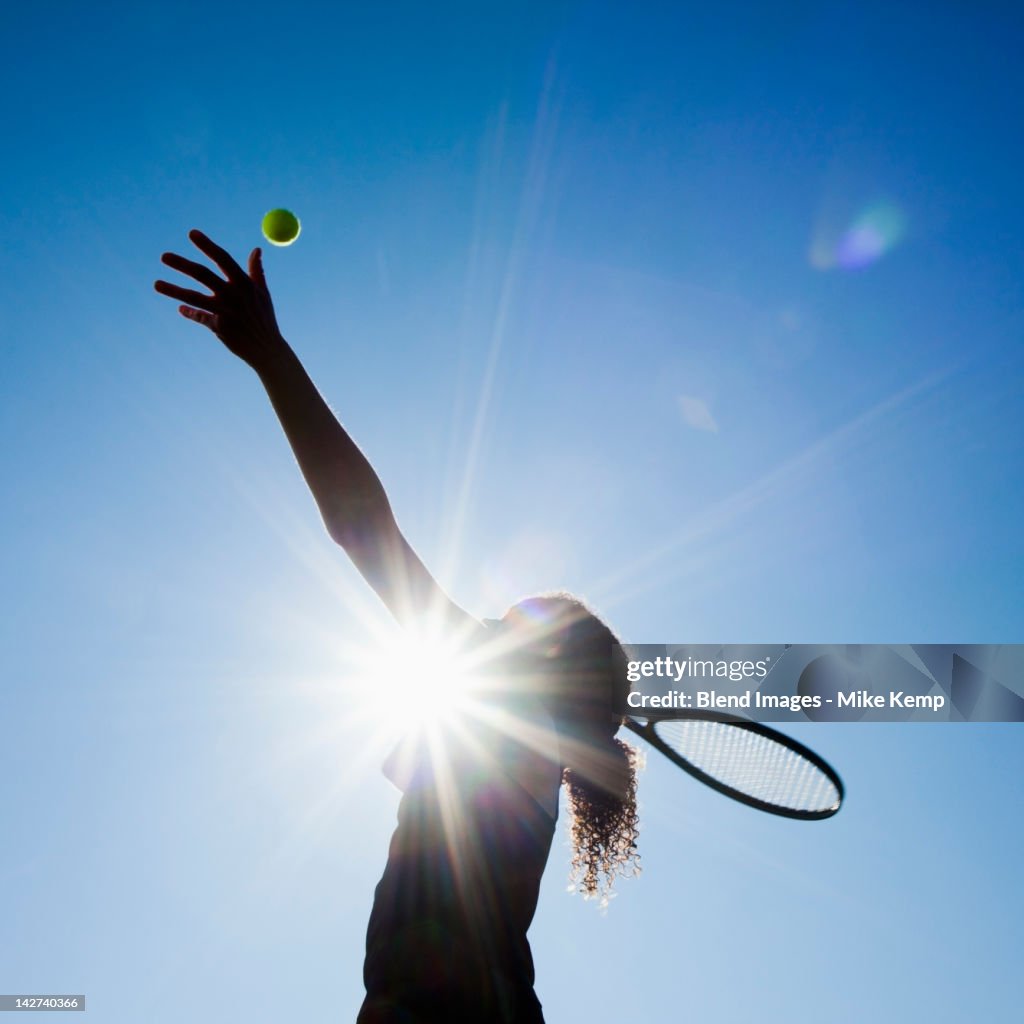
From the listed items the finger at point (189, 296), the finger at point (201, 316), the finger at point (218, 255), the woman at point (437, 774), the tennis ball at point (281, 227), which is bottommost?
the woman at point (437, 774)

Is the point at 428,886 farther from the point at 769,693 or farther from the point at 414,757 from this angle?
the point at 769,693

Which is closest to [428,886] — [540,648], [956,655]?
[540,648]

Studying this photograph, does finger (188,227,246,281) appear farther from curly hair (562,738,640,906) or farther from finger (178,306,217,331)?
curly hair (562,738,640,906)

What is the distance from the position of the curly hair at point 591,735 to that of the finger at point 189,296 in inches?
60.6

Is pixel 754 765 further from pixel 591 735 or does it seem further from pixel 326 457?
pixel 326 457

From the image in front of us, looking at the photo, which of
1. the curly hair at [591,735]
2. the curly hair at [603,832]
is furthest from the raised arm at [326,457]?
the curly hair at [603,832]

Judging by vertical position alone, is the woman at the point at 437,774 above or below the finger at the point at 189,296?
below

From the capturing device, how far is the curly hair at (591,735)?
272 cm

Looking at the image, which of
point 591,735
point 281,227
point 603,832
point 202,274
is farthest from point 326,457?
point 281,227

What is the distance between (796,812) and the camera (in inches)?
188

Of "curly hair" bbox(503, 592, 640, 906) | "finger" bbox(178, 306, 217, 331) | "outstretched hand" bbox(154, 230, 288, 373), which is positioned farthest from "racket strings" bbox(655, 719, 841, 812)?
"finger" bbox(178, 306, 217, 331)

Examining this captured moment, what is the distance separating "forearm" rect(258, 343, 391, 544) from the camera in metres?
2.04

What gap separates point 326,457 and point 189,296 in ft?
2.43

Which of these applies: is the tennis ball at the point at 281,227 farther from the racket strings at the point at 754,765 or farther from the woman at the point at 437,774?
the racket strings at the point at 754,765
